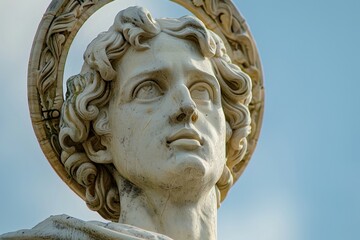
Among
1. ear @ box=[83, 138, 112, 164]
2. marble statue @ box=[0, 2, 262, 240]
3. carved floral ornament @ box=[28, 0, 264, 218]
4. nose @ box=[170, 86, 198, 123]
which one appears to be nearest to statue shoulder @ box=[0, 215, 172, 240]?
marble statue @ box=[0, 2, 262, 240]

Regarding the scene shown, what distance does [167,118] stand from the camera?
17016 mm

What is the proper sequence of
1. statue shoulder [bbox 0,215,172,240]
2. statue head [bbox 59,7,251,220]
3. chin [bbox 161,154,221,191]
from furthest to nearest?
1. statue head [bbox 59,7,251,220]
2. chin [bbox 161,154,221,191]
3. statue shoulder [bbox 0,215,172,240]

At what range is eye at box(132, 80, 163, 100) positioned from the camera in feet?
56.6

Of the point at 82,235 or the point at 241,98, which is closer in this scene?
the point at 82,235

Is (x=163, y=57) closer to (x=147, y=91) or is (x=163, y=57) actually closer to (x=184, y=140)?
(x=147, y=91)

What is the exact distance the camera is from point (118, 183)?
57.0ft

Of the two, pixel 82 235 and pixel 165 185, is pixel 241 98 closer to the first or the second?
pixel 165 185

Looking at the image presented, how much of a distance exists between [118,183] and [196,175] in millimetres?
755

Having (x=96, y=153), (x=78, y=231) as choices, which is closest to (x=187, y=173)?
(x=96, y=153)

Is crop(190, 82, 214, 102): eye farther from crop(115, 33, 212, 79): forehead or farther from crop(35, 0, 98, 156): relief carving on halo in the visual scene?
crop(35, 0, 98, 156): relief carving on halo

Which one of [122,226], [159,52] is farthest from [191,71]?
[122,226]

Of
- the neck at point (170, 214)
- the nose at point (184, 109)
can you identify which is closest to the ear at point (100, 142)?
the neck at point (170, 214)

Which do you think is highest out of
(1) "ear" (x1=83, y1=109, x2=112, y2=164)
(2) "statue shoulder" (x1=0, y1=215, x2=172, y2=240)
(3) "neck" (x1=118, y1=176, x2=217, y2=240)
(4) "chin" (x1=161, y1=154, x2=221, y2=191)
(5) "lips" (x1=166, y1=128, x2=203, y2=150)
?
(1) "ear" (x1=83, y1=109, x2=112, y2=164)

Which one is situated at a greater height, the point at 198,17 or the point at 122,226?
the point at 198,17
